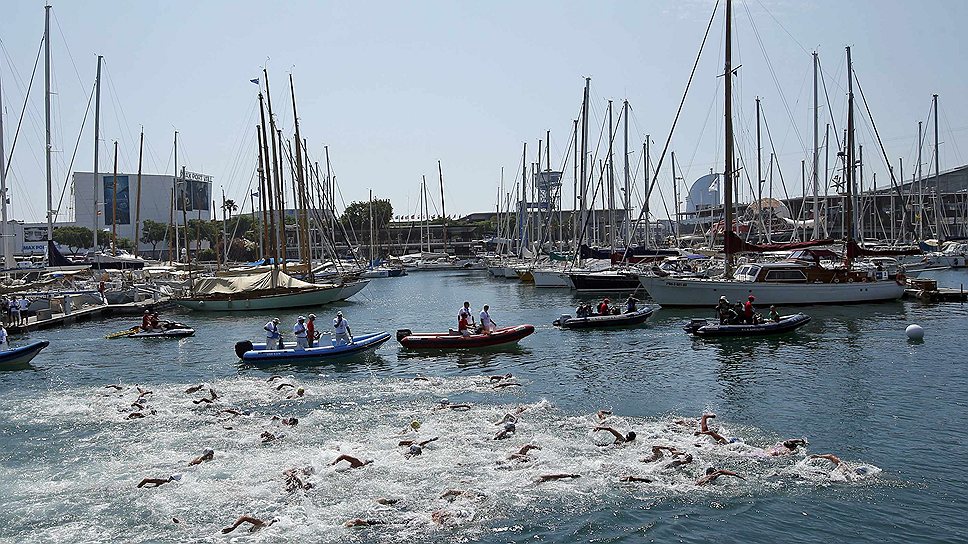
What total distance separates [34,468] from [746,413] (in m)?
20.3

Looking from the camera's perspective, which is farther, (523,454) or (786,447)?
(786,447)

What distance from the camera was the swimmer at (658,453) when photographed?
20.4 meters

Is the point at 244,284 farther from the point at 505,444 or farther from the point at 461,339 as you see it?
the point at 505,444

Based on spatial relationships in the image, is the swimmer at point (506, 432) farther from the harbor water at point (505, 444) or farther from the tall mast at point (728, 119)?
the tall mast at point (728, 119)

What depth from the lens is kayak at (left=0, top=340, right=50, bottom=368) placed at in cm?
3728

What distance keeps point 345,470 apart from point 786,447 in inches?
437

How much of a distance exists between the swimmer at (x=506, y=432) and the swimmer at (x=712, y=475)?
18.8ft

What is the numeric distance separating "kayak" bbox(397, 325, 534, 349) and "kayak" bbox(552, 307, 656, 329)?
285 inches

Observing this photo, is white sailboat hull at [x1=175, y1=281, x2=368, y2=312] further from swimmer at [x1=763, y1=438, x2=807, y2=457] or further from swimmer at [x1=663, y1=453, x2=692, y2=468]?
swimmer at [x1=763, y1=438, x2=807, y2=457]

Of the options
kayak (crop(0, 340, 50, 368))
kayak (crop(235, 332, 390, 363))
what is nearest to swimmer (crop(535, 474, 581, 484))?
kayak (crop(235, 332, 390, 363))

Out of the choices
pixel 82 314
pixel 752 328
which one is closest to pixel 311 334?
pixel 752 328

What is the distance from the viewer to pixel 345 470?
66.3 ft

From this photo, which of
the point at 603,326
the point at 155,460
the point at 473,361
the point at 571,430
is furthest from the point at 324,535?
the point at 603,326

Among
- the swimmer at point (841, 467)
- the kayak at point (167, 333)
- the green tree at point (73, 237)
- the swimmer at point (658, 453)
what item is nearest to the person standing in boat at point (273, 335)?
the kayak at point (167, 333)
